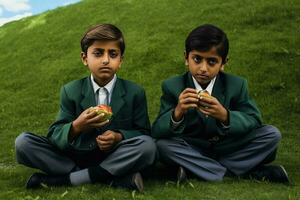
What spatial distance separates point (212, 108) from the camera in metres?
4.66

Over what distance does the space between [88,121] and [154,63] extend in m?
8.07

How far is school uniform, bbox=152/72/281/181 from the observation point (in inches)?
200

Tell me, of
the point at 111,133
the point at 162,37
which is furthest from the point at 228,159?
the point at 162,37

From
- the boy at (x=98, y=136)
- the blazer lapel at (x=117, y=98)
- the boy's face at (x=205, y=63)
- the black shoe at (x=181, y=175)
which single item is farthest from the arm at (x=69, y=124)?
the boy's face at (x=205, y=63)

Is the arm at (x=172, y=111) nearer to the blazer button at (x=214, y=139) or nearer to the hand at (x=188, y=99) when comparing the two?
the hand at (x=188, y=99)

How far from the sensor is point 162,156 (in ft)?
16.9

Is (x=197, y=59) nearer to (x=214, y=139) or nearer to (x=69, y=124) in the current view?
(x=214, y=139)

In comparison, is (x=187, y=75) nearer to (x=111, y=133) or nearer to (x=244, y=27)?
(x=111, y=133)

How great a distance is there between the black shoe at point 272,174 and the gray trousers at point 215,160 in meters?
0.10

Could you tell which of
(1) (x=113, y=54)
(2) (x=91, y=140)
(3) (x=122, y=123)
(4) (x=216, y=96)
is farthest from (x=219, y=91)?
(2) (x=91, y=140)

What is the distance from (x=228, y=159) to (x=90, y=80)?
5.45ft

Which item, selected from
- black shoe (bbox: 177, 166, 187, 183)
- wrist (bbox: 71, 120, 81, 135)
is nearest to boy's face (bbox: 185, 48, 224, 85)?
black shoe (bbox: 177, 166, 187, 183)

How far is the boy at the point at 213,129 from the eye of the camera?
4.94m

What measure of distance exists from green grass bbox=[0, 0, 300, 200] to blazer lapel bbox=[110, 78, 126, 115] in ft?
2.55
